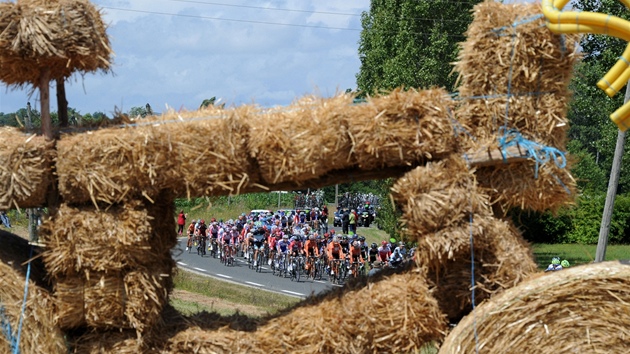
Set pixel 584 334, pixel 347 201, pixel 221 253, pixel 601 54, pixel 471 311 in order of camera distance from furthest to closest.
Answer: pixel 347 201, pixel 221 253, pixel 601 54, pixel 471 311, pixel 584 334

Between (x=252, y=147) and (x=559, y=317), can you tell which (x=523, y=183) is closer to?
(x=559, y=317)

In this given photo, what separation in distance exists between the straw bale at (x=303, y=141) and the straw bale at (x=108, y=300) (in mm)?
1535

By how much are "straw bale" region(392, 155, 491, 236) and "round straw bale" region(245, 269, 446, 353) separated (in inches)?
21.7

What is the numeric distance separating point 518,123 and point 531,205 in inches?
29.4

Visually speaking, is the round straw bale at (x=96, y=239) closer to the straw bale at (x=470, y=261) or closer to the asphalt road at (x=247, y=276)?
the straw bale at (x=470, y=261)

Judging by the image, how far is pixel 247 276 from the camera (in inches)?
1276

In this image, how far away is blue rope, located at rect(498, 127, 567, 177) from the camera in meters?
7.03

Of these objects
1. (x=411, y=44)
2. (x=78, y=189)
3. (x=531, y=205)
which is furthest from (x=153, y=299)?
(x=411, y=44)

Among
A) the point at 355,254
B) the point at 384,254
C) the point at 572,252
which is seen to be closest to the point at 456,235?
the point at 384,254

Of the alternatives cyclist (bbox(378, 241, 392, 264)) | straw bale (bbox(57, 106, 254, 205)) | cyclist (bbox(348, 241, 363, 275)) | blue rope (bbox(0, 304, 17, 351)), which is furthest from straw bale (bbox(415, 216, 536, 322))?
cyclist (bbox(348, 241, 363, 275))

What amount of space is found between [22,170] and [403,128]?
345 cm

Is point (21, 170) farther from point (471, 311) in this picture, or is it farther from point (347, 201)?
point (347, 201)

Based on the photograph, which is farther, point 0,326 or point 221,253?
point 221,253

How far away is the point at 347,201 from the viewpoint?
213 feet
